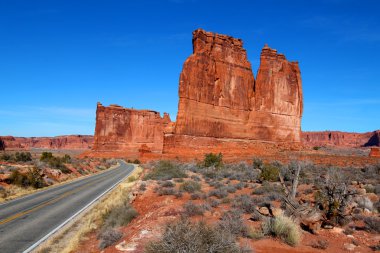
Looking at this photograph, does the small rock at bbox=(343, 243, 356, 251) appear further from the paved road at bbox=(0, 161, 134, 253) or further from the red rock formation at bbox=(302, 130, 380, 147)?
the red rock formation at bbox=(302, 130, 380, 147)

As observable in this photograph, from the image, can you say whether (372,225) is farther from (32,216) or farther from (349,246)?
(32,216)

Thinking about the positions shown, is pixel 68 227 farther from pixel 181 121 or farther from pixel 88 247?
pixel 181 121

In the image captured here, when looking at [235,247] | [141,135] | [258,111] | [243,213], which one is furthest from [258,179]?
[141,135]

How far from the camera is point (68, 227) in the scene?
10516mm

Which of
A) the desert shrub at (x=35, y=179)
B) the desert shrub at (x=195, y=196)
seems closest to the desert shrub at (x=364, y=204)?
the desert shrub at (x=195, y=196)

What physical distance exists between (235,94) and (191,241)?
191 ft

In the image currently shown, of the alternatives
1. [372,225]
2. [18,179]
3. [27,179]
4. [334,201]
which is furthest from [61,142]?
[372,225]

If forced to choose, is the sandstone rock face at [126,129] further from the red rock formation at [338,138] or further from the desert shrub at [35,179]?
the red rock formation at [338,138]

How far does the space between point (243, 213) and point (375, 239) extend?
13.1 feet

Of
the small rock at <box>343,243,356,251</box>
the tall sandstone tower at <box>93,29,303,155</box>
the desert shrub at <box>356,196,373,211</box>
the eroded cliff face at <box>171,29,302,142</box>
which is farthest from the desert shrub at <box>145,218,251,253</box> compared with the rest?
the eroded cliff face at <box>171,29,302,142</box>

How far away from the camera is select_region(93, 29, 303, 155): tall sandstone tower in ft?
180

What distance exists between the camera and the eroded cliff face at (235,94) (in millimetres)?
56031

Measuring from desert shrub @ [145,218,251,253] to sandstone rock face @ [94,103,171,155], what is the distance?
3551 inches

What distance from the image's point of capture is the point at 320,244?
752cm
